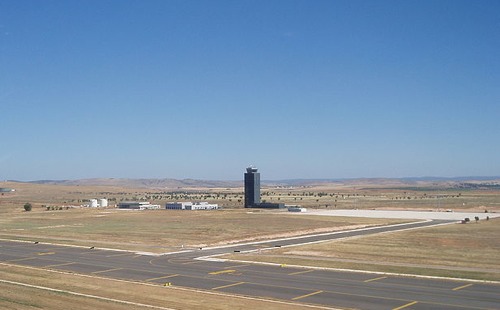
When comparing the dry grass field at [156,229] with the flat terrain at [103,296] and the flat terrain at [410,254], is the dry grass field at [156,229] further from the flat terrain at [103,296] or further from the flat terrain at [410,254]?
the flat terrain at [103,296]

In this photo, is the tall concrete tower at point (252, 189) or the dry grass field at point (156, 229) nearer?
the dry grass field at point (156, 229)

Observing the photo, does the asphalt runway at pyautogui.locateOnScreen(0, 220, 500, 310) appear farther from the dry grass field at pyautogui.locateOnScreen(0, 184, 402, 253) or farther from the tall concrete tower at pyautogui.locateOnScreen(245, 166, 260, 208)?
the tall concrete tower at pyautogui.locateOnScreen(245, 166, 260, 208)

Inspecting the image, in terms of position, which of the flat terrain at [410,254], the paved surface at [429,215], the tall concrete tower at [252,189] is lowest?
the flat terrain at [410,254]

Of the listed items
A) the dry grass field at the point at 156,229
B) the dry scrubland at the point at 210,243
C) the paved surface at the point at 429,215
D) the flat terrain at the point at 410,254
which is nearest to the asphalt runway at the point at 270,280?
the dry scrubland at the point at 210,243

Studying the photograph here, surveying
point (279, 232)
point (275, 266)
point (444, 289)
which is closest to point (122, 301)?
point (275, 266)

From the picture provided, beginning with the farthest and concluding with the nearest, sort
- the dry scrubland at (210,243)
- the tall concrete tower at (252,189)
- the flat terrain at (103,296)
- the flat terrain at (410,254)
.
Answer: the tall concrete tower at (252,189), the flat terrain at (410,254), the dry scrubland at (210,243), the flat terrain at (103,296)

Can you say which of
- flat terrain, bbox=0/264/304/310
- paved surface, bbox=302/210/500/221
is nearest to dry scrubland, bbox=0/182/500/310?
flat terrain, bbox=0/264/304/310

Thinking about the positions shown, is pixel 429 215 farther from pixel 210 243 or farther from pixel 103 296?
pixel 103 296

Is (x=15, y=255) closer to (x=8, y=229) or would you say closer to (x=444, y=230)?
(x=8, y=229)
